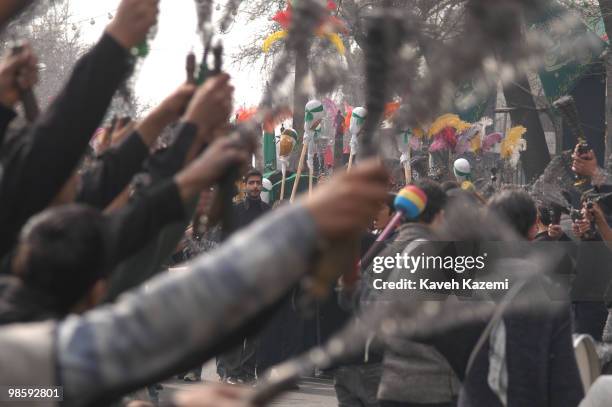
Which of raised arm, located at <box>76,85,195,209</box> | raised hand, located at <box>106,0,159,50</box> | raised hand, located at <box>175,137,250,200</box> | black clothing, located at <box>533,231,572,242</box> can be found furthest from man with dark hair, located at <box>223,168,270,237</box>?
raised hand, located at <box>175,137,250,200</box>

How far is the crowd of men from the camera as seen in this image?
2.09 meters

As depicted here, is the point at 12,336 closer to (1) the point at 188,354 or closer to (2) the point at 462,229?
(1) the point at 188,354

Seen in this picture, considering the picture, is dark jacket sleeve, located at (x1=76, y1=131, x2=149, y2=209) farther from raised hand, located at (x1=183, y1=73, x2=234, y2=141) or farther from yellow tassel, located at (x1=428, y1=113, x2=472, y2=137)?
yellow tassel, located at (x1=428, y1=113, x2=472, y2=137)

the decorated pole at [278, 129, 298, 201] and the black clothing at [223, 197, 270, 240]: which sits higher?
the decorated pole at [278, 129, 298, 201]

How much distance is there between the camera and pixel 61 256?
2.39 metres

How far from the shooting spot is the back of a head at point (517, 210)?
5645 mm

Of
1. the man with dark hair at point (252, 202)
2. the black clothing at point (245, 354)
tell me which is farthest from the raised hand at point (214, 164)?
the man with dark hair at point (252, 202)

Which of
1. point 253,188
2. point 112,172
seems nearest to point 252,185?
point 253,188

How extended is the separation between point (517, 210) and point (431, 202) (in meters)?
0.65

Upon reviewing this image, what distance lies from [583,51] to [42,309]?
59.2 feet

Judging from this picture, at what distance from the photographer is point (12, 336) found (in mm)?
2113

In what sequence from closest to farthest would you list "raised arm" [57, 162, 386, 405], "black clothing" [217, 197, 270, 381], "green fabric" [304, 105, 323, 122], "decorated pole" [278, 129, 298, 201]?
"raised arm" [57, 162, 386, 405] → "black clothing" [217, 197, 270, 381] → "green fabric" [304, 105, 323, 122] → "decorated pole" [278, 129, 298, 201]

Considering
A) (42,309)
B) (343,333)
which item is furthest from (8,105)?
(343,333)

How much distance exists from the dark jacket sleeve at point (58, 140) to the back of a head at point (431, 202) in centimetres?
309
